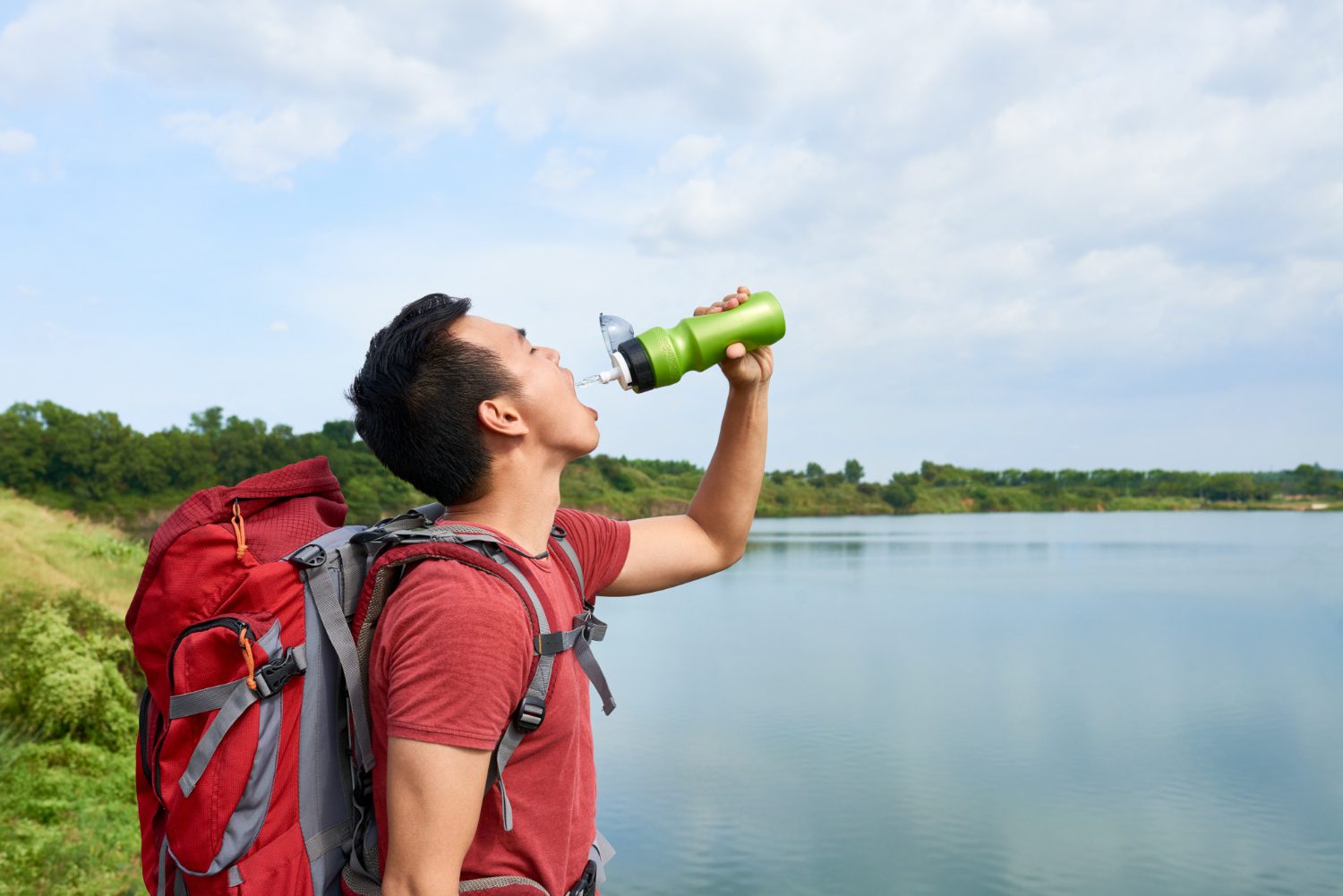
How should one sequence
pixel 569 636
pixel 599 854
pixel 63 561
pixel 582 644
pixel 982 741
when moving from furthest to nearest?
1. pixel 63 561
2. pixel 982 741
3. pixel 599 854
4. pixel 582 644
5. pixel 569 636

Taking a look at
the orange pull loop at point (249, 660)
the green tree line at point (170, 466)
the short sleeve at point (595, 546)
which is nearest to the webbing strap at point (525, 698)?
the orange pull loop at point (249, 660)

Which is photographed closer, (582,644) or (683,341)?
(582,644)

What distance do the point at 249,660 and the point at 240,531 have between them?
8.3 inches

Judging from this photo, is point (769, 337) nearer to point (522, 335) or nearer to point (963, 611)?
point (522, 335)

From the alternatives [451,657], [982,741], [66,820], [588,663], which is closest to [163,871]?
[451,657]

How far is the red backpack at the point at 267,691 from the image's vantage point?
1.33m

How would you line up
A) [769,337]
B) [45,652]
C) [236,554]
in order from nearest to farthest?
1. [236,554]
2. [769,337]
3. [45,652]

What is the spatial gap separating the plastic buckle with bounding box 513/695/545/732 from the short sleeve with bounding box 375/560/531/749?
0.05 ft

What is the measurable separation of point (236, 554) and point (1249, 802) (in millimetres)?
10515

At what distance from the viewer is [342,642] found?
1408mm

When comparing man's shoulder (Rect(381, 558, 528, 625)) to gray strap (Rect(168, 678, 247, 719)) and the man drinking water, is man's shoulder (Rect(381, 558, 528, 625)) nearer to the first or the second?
the man drinking water

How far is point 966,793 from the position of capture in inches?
386

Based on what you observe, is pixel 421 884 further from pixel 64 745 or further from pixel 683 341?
pixel 64 745

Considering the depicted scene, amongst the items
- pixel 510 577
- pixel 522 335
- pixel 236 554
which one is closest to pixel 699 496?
pixel 522 335
